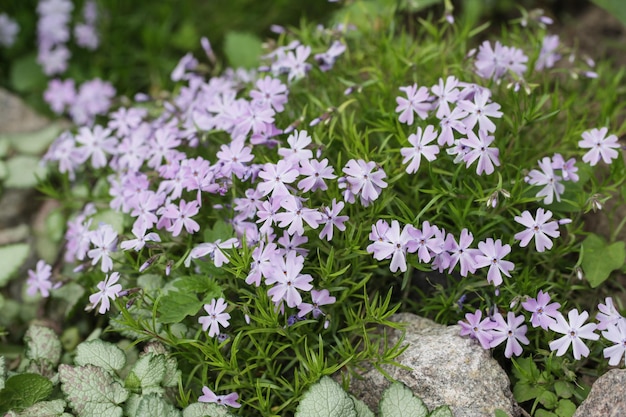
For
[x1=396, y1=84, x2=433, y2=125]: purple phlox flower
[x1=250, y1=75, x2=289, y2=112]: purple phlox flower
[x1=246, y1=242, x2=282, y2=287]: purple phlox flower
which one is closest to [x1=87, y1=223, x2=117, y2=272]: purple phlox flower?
[x1=246, y1=242, x2=282, y2=287]: purple phlox flower

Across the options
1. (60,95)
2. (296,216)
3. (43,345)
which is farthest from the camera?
(60,95)

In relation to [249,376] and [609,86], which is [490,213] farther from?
[609,86]

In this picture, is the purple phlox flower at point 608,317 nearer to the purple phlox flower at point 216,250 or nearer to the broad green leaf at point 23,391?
the purple phlox flower at point 216,250

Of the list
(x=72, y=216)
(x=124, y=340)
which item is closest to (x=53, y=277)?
(x=72, y=216)

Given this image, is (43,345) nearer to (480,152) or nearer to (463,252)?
(463,252)

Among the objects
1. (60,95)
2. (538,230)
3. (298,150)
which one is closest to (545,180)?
(538,230)

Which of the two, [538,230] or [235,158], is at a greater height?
[235,158]

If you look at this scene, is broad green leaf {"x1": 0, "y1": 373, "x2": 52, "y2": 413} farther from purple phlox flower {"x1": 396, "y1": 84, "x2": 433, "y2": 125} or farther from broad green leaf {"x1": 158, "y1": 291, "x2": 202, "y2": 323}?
purple phlox flower {"x1": 396, "y1": 84, "x2": 433, "y2": 125}

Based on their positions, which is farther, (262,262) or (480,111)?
(480,111)
